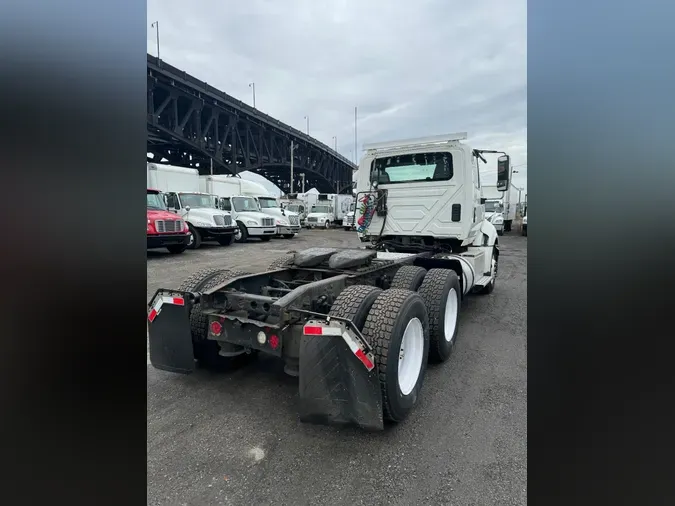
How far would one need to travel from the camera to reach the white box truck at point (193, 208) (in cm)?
1437

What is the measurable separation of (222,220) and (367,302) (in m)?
13.0

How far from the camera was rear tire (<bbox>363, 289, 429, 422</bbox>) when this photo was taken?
103 inches

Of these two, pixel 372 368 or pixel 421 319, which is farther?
pixel 421 319

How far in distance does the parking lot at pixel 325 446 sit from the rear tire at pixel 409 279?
0.93 meters

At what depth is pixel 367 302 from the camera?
304 cm

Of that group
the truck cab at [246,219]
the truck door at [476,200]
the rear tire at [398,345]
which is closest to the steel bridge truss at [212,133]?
the truck cab at [246,219]

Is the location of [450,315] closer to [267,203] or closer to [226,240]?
[226,240]

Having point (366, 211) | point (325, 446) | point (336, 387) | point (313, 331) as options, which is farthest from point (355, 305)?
point (366, 211)

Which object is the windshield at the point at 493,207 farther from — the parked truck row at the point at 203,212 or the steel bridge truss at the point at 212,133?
the steel bridge truss at the point at 212,133
